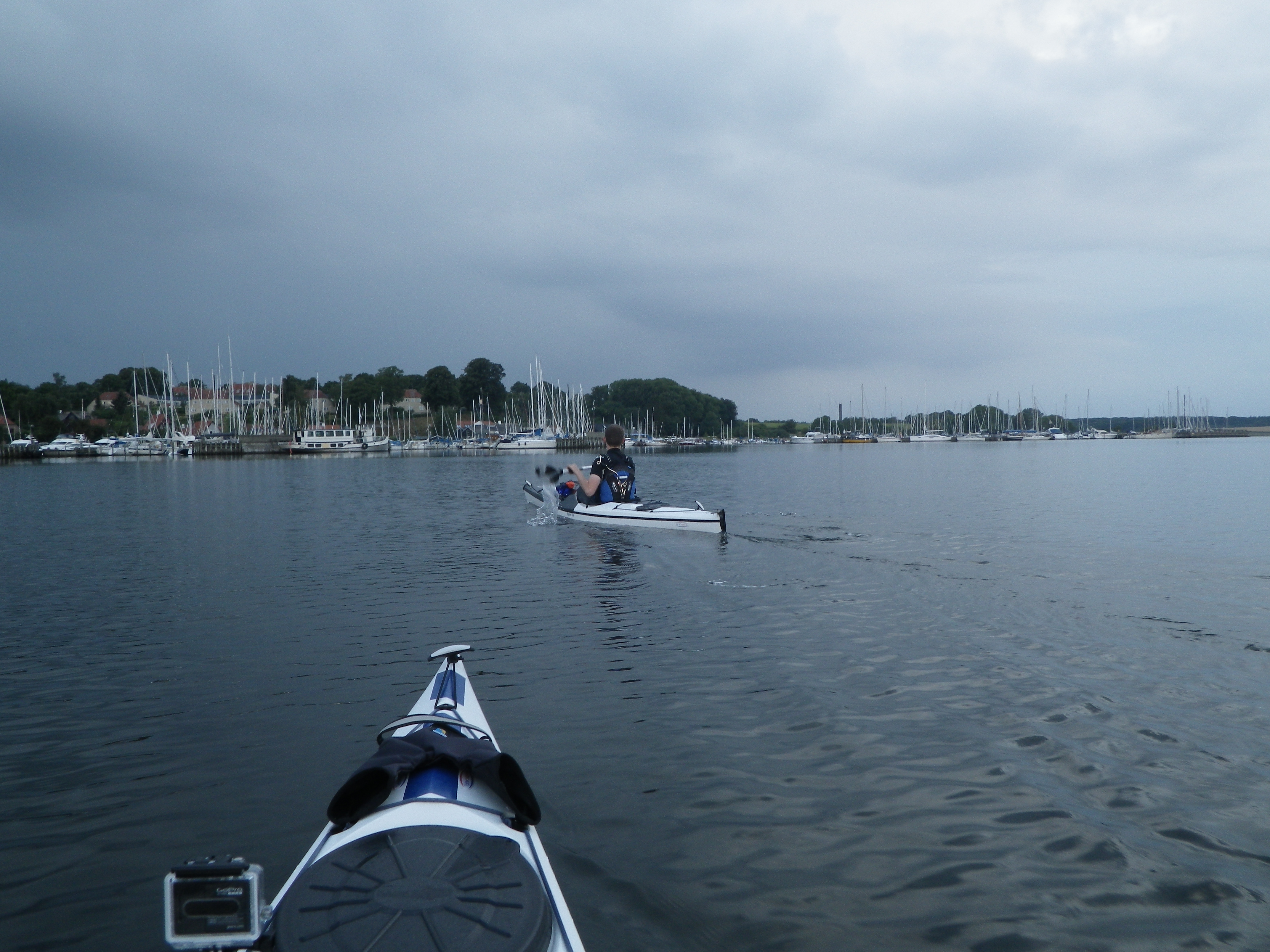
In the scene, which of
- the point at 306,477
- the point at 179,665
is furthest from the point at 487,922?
the point at 306,477

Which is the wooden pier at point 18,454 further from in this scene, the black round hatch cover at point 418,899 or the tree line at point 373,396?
the black round hatch cover at point 418,899

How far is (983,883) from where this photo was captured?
4844 mm

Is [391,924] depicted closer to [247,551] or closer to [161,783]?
[161,783]

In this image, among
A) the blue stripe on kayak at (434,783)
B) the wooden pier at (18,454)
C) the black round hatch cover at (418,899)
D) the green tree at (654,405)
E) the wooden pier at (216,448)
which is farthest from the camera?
the green tree at (654,405)

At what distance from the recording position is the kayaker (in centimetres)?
2225

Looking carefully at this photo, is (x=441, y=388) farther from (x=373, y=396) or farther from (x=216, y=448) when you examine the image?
(x=216, y=448)

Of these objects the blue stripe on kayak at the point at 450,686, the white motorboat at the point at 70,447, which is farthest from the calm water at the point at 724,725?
the white motorboat at the point at 70,447

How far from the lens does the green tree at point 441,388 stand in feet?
505

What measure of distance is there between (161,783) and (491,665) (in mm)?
3727

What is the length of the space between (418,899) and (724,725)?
455 cm

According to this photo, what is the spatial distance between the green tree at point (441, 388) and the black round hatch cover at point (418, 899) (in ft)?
509

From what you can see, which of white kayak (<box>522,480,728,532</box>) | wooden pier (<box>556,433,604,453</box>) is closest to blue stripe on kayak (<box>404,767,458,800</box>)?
white kayak (<box>522,480,728,532</box>)

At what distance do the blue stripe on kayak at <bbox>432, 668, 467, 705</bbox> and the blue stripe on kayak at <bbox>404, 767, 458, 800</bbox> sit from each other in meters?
1.61

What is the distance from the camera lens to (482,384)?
513 feet
